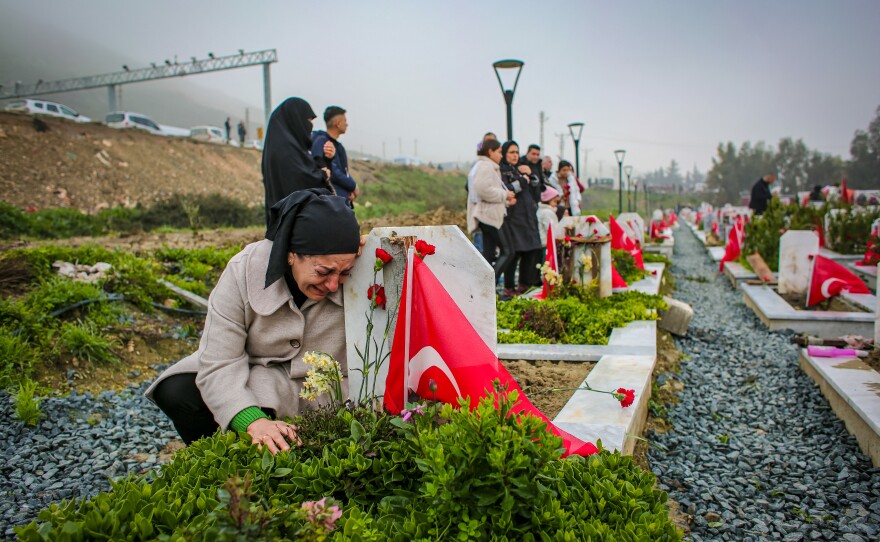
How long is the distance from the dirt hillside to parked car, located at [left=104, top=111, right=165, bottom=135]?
2065 millimetres

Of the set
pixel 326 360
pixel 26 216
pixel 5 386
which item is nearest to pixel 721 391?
pixel 326 360

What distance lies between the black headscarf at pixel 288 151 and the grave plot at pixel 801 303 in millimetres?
5129

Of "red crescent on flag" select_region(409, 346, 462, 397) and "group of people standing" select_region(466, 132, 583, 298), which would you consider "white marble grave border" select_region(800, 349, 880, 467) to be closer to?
"red crescent on flag" select_region(409, 346, 462, 397)

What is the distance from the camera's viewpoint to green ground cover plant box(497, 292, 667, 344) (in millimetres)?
4930

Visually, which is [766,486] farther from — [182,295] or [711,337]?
[182,295]

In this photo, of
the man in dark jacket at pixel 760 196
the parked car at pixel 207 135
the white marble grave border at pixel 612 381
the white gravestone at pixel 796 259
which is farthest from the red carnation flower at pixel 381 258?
the parked car at pixel 207 135

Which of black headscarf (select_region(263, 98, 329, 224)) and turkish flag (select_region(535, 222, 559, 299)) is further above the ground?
black headscarf (select_region(263, 98, 329, 224))

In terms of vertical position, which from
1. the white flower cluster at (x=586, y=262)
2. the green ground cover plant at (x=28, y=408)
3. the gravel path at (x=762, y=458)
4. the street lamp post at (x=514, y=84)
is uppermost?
the street lamp post at (x=514, y=84)

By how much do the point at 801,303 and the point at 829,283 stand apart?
1.75 feet

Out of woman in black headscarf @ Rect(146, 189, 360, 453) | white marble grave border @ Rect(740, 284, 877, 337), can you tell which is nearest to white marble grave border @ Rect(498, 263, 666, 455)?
woman in black headscarf @ Rect(146, 189, 360, 453)

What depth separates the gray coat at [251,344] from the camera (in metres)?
2.26

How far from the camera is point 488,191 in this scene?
21.8 ft

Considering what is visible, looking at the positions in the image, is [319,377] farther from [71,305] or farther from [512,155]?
[512,155]

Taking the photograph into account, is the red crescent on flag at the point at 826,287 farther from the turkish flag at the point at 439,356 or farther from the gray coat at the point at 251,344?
the gray coat at the point at 251,344
